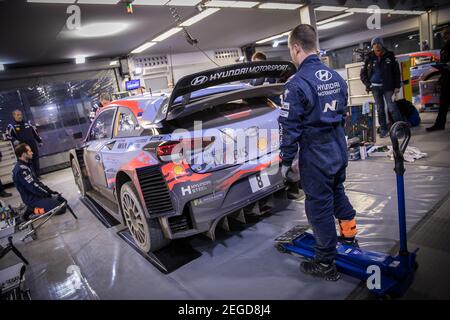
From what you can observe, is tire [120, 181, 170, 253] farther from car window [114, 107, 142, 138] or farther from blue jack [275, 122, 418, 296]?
blue jack [275, 122, 418, 296]

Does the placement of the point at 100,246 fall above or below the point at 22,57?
below

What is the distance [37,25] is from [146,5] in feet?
7.53

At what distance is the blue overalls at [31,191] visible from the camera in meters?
4.23

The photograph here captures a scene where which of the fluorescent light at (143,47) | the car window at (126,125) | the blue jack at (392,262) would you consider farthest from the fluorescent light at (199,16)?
the blue jack at (392,262)

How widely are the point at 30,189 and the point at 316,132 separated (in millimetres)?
4251

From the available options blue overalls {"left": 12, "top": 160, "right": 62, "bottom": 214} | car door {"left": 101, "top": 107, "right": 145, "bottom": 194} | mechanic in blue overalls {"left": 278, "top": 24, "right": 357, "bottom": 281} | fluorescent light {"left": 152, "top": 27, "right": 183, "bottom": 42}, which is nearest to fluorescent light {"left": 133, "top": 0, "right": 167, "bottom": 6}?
fluorescent light {"left": 152, "top": 27, "right": 183, "bottom": 42}

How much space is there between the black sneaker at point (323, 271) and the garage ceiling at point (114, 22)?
569 cm

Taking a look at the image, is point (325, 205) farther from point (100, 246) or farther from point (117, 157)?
point (100, 246)

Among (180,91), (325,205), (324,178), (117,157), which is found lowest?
(325,205)

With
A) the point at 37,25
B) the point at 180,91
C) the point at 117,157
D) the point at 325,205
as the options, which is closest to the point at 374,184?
the point at 325,205

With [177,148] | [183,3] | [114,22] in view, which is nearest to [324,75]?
[177,148]

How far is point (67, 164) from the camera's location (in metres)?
10.3

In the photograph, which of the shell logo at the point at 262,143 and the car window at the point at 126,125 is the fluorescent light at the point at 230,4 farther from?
the shell logo at the point at 262,143

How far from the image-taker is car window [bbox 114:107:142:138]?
2.81 m
